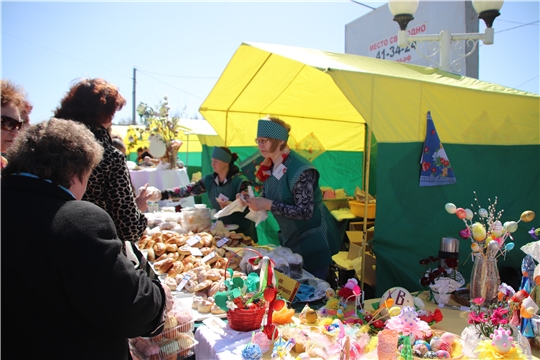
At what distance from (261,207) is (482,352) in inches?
62.6

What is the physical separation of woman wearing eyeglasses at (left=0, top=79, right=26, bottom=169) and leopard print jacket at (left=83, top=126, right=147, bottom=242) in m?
0.33

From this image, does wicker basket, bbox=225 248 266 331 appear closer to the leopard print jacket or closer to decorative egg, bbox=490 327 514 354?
the leopard print jacket

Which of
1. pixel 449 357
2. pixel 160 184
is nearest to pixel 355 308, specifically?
pixel 449 357

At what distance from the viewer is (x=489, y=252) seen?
1.88 meters

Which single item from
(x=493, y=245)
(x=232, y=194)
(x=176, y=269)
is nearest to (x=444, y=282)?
(x=493, y=245)

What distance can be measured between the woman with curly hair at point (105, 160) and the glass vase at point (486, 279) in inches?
67.9

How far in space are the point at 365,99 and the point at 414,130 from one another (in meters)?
0.48

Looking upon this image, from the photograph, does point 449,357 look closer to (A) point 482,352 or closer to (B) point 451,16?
(A) point 482,352

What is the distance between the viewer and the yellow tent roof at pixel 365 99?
8.47 ft

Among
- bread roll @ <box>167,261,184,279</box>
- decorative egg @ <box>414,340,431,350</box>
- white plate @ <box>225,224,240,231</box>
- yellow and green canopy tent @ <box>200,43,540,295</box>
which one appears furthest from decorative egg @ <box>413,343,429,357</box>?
white plate @ <box>225,224,240,231</box>

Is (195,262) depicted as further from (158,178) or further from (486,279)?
(158,178)

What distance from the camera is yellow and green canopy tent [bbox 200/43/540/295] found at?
2.60 metres

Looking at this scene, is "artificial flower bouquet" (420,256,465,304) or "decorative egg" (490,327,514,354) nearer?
"decorative egg" (490,327,514,354)

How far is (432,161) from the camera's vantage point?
9.11ft
